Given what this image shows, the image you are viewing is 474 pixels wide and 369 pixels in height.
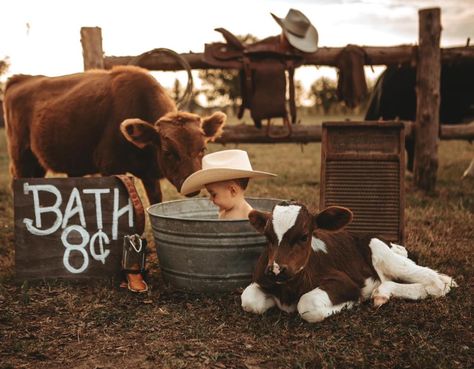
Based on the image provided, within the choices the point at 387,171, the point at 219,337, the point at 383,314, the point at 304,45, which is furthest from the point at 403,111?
the point at 219,337

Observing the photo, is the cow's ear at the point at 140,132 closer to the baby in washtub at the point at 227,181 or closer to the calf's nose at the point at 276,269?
the baby in washtub at the point at 227,181

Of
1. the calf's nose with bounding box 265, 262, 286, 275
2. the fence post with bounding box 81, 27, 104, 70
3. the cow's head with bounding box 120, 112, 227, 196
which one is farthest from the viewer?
the fence post with bounding box 81, 27, 104, 70

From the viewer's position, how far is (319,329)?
2.93 meters

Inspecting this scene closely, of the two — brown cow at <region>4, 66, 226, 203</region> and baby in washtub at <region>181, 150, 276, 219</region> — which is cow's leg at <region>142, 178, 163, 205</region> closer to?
brown cow at <region>4, 66, 226, 203</region>

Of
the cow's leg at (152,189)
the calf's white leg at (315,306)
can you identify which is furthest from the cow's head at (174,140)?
the calf's white leg at (315,306)

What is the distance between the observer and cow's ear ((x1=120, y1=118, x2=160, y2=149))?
4420mm

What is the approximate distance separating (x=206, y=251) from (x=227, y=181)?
556 millimetres

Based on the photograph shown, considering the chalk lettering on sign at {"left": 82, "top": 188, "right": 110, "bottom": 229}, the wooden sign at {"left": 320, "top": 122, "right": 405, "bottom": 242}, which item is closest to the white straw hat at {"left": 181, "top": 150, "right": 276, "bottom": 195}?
the chalk lettering on sign at {"left": 82, "top": 188, "right": 110, "bottom": 229}

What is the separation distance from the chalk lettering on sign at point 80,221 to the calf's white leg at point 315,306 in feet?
4.86

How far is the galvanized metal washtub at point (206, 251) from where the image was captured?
335 cm

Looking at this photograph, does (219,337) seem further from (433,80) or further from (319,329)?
(433,80)

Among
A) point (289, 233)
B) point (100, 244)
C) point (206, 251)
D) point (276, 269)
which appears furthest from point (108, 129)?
point (276, 269)

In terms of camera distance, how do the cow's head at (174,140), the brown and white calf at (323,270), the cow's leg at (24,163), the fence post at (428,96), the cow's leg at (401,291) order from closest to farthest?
the brown and white calf at (323,270)
the cow's leg at (401,291)
the cow's head at (174,140)
the cow's leg at (24,163)
the fence post at (428,96)

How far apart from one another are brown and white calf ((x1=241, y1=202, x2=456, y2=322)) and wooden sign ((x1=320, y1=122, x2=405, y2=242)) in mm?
→ 936
